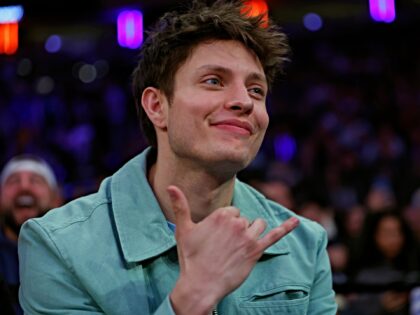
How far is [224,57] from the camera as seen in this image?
2.66 metres

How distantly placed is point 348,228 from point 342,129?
446 cm

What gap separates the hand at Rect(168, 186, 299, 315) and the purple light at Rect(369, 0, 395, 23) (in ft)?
24.7

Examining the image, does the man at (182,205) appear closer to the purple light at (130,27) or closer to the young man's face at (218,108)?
the young man's face at (218,108)

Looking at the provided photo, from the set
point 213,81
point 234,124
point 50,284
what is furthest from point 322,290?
point 50,284

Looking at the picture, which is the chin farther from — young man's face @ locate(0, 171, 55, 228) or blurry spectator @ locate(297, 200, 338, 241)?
blurry spectator @ locate(297, 200, 338, 241)

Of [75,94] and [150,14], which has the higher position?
[150,14]

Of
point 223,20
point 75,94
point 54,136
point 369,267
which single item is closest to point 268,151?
point 54,136

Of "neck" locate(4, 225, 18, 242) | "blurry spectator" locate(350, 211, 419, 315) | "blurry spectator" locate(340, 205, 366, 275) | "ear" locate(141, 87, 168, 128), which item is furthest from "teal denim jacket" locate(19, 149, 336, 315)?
"blurry spectator" locate(340, 205, 366, 275)

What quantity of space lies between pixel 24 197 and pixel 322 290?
2.43m

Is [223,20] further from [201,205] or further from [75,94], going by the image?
[75,94]

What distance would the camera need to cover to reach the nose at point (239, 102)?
2572mm

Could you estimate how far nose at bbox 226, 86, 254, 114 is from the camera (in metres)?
2.57

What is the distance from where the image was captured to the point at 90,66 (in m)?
19.1

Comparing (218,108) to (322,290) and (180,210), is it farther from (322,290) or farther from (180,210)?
(322,290)
